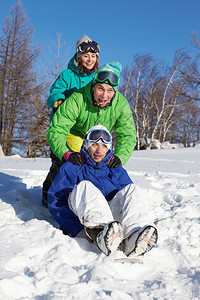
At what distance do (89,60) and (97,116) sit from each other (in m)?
0.72

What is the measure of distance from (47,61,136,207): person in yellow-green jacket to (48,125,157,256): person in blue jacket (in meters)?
0.11

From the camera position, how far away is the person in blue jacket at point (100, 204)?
1877mm

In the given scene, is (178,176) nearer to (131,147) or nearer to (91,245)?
(131,147)

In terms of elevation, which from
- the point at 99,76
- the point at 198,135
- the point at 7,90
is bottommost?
the point at 198,135

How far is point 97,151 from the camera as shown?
256cm

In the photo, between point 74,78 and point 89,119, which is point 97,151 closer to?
point 89,119

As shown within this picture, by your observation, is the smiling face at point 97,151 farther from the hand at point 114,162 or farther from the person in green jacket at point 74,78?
the person in green jacket at point 74,78

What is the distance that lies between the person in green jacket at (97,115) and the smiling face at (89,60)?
0.43 m

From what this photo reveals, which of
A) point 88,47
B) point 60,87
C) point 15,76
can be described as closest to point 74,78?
point 60,87

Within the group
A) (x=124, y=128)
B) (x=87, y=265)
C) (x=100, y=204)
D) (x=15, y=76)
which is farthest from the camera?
(x=15, y=76)

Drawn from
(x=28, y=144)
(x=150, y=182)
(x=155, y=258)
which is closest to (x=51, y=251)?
(x=155, y=258)

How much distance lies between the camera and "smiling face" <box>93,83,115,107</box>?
269cm

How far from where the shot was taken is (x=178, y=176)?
15.9 ft

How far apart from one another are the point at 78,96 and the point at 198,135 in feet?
112
